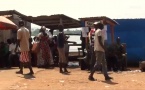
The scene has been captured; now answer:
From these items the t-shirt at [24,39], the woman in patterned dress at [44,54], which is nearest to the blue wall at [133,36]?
the woman in patterned dress at [44,54]

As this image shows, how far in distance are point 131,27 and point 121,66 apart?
539 cm

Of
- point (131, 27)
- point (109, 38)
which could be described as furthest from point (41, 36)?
point (131, 27)

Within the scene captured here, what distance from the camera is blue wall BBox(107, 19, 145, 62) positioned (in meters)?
18.8

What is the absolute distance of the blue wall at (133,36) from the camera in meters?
18.8

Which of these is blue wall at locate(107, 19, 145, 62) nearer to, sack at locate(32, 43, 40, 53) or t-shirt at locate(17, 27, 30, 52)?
sack at locate(32, 43, 40, 53)

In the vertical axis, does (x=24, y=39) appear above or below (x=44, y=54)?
above

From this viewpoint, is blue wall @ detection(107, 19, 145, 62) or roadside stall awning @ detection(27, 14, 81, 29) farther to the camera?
blue wall @ detection(107, 19, 145, 62)

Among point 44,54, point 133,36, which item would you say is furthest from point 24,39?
point 133,36

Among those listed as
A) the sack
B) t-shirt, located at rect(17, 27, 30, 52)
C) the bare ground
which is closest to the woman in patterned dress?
the sack

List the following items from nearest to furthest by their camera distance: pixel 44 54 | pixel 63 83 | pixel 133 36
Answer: pixel 63 83 → pixel 44 54 → pixel 133 36

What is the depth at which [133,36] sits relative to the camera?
62.1 ft

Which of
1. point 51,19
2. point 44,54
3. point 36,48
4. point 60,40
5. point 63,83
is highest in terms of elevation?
point 51,19

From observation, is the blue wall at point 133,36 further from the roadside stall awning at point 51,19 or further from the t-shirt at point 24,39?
the t-shirt at point 24,39

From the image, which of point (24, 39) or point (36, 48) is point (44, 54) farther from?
point (24, 39)
